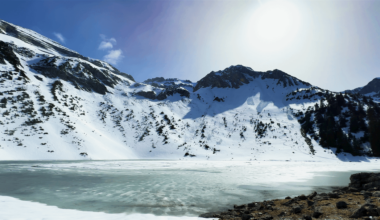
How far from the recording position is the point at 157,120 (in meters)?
81.2

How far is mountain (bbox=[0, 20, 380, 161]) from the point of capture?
52.5 metres

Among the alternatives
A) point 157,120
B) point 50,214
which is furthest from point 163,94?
point 50,214

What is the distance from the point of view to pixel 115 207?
10.8 m

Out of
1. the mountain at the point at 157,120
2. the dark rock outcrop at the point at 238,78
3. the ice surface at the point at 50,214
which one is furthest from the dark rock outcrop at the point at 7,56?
the dark rock outcrop at the point at 238,78

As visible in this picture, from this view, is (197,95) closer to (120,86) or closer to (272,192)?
(120,86)

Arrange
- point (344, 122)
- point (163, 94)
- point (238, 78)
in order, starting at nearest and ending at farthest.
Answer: point (344, 122) → point (163, 94) → point (238, 78)

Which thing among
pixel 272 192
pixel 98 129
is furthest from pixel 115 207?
pixel 98 129

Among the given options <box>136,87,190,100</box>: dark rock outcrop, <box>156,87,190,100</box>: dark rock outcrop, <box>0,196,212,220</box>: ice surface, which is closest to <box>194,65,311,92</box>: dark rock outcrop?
<box>156,87,190,100</box>: dark rock outcrop

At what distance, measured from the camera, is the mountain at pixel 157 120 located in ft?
172

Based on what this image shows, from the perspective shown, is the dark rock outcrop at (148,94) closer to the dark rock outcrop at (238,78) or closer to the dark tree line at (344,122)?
the dark rock outcrop at (238,78)

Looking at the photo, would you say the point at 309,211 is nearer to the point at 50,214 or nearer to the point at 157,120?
the point at 50,214

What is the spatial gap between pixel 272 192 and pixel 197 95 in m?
105

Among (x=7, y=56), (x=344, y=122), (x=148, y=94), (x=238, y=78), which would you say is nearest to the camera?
(x=344, y=122)

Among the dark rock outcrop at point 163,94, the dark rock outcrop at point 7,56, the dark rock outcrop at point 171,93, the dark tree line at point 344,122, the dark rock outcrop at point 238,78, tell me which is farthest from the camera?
the dark rock outcrop at point 238,78
